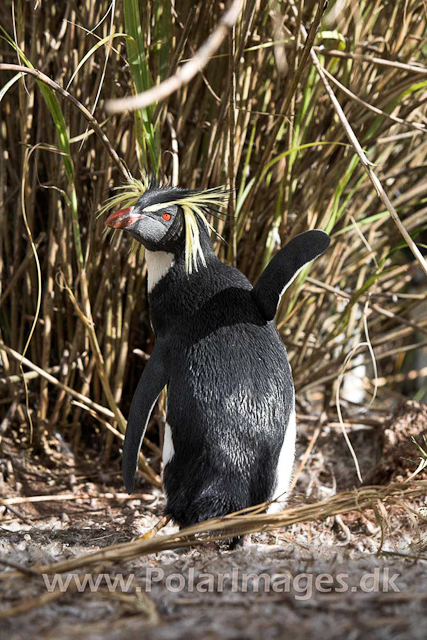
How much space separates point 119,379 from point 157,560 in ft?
1.85

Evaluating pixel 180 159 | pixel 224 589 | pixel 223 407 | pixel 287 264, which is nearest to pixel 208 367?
pixel 223 407

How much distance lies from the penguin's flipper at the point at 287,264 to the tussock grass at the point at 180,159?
7.9 inches

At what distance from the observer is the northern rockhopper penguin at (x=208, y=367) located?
980 mm

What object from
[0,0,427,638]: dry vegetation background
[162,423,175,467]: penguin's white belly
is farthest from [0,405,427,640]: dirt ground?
[162,423,175,467]: penguin's white belly

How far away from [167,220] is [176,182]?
0.23 metres

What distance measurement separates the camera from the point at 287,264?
3.34 feet

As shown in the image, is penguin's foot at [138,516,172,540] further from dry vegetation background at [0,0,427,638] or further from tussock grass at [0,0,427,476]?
tussock grass at [0,0,427,476]

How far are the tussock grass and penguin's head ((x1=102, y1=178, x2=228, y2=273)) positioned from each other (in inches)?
3.5

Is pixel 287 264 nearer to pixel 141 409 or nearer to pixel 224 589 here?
pixel 141 409

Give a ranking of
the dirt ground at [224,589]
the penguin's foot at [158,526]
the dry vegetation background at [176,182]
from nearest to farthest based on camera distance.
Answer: the dirt ground at [224,589]
the penguin's foot at [158,526]
the dry vegetation background at [176,182]

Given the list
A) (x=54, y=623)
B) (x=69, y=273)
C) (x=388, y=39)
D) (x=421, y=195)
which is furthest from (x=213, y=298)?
(x=421, y=195)

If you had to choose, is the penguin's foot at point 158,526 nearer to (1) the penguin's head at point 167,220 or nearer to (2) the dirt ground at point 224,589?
(2) the dirt ground at point 224,589

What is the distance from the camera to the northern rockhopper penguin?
3.22ft

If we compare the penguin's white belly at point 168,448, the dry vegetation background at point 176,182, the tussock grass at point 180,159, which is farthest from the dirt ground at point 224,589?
the tussock grass at point 180,159
